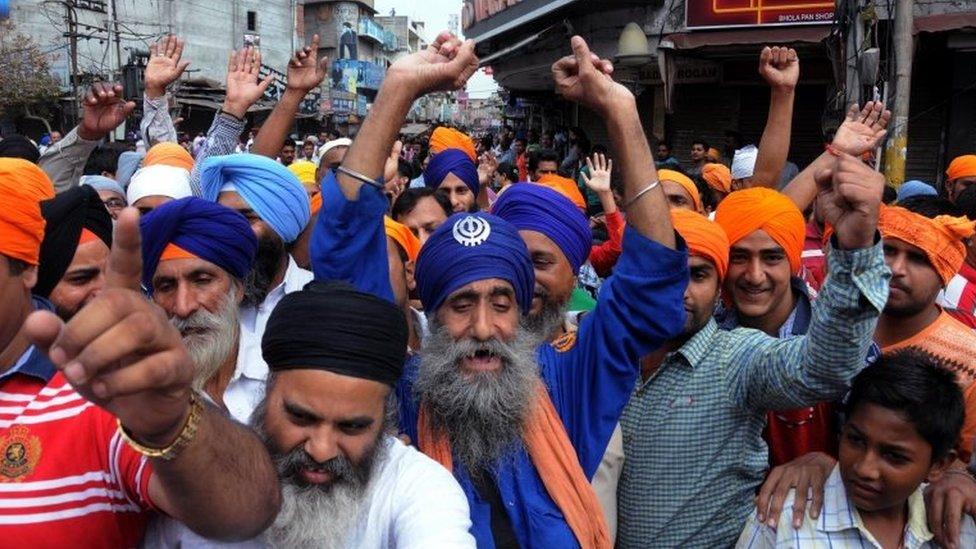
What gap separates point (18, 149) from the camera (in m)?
5.10

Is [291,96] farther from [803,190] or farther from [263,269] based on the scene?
[803,190]

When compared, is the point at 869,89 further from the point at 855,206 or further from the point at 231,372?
the point at 231,372

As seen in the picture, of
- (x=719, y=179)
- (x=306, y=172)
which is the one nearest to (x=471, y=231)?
(x=306, y=172)

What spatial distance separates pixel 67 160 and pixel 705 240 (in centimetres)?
306

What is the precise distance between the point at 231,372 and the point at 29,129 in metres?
32.1

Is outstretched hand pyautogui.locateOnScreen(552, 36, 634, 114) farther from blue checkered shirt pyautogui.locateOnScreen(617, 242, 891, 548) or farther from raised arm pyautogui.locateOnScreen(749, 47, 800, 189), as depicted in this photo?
raised arm pyautogui.locateOnScreen(749, 47, 800, 189)

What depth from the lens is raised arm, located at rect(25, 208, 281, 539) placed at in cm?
97

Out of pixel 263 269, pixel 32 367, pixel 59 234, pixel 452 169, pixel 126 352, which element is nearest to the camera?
pixel 126 352

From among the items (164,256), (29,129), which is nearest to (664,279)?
(164,256)

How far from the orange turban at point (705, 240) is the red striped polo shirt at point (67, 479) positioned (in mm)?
1711

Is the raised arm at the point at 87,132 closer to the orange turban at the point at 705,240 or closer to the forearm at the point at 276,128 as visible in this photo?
the forearm at the point at 276,128

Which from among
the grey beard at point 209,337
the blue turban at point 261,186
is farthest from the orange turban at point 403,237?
the grey beard at point 209,337

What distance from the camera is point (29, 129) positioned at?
29562 millimetres

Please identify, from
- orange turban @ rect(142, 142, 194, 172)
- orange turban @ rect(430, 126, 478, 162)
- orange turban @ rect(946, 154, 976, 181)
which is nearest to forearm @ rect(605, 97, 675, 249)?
orange turban @ rect(142, 142, 194, 172)
